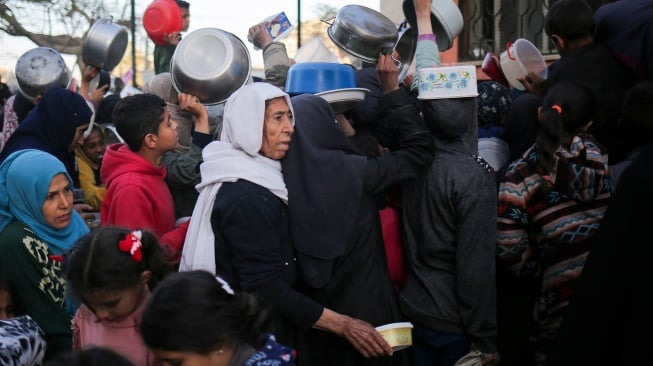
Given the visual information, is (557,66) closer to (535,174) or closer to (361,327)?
(535,174)

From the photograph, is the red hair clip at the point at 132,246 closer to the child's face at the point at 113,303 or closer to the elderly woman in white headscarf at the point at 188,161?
the child's face at the point at 113,303

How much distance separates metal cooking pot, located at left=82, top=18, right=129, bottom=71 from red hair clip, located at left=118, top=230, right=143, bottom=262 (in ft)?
10.9

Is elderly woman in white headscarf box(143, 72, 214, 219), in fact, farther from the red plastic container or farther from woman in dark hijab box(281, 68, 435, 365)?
the red plastic container

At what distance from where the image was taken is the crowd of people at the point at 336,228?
2.47 m

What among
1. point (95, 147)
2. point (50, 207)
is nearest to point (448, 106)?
point (50, 207)

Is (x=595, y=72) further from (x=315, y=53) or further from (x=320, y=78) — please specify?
(x=315, y=53)

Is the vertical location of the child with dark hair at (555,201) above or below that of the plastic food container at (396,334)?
above

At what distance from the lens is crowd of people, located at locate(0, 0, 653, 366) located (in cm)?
247

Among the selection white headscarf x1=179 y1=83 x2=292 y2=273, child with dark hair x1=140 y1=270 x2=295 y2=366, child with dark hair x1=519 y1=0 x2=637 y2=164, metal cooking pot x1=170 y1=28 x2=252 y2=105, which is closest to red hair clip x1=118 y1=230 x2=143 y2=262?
white headscarf x1=179 y1=83 x2=292 y2=273

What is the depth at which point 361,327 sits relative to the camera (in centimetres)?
267

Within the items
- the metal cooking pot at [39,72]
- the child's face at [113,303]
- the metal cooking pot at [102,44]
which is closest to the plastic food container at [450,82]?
the child's face at [113,303]

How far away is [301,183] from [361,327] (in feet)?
1.78

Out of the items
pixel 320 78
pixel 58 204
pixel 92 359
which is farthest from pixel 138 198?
pixel 92 359

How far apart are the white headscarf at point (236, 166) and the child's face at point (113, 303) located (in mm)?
277
